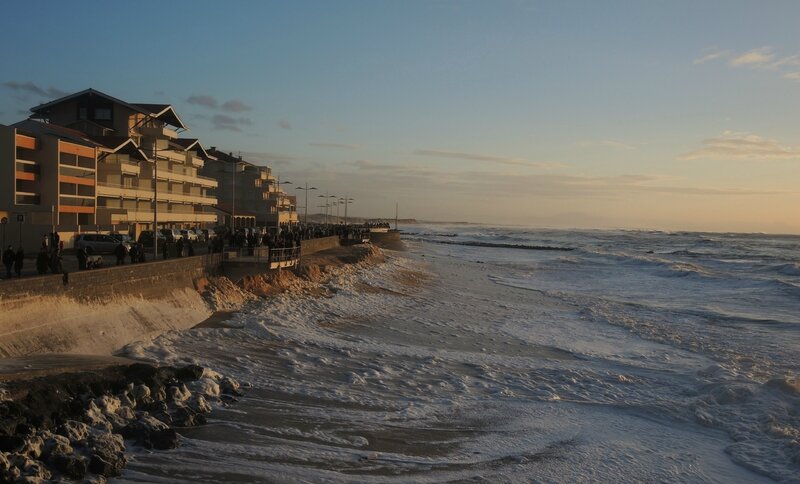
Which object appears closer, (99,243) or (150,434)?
(150,434)

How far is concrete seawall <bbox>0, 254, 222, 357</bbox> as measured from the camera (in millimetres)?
14316

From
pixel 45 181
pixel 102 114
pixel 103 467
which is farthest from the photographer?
pixel 102 114

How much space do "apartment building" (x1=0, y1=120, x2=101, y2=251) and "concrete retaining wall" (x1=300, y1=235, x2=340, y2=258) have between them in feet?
44.2

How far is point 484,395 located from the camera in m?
14.4

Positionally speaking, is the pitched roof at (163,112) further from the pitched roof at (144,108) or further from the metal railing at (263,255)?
the metal railing at (263,255)

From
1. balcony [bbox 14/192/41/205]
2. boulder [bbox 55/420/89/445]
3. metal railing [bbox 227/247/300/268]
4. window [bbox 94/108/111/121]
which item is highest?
window [bbox 94/108/111/121]

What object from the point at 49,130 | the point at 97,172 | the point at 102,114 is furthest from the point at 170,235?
the point at 102,114

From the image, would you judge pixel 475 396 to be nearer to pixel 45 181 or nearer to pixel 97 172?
pixel 45 181

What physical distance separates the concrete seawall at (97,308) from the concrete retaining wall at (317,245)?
18.1 metres

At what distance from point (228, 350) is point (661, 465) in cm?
1092

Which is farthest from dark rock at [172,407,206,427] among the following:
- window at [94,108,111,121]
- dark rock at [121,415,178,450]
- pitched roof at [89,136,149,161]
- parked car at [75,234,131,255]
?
window at [94,108,111,121]

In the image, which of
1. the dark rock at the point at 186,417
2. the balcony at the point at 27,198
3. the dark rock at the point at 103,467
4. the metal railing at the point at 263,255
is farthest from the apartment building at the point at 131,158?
the dark rock at the point at 103,467

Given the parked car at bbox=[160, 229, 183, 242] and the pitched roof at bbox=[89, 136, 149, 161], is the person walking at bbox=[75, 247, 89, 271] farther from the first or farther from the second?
the pitched roof at bbox=[89, 136, 149, 161]

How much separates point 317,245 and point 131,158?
15.8 metres
